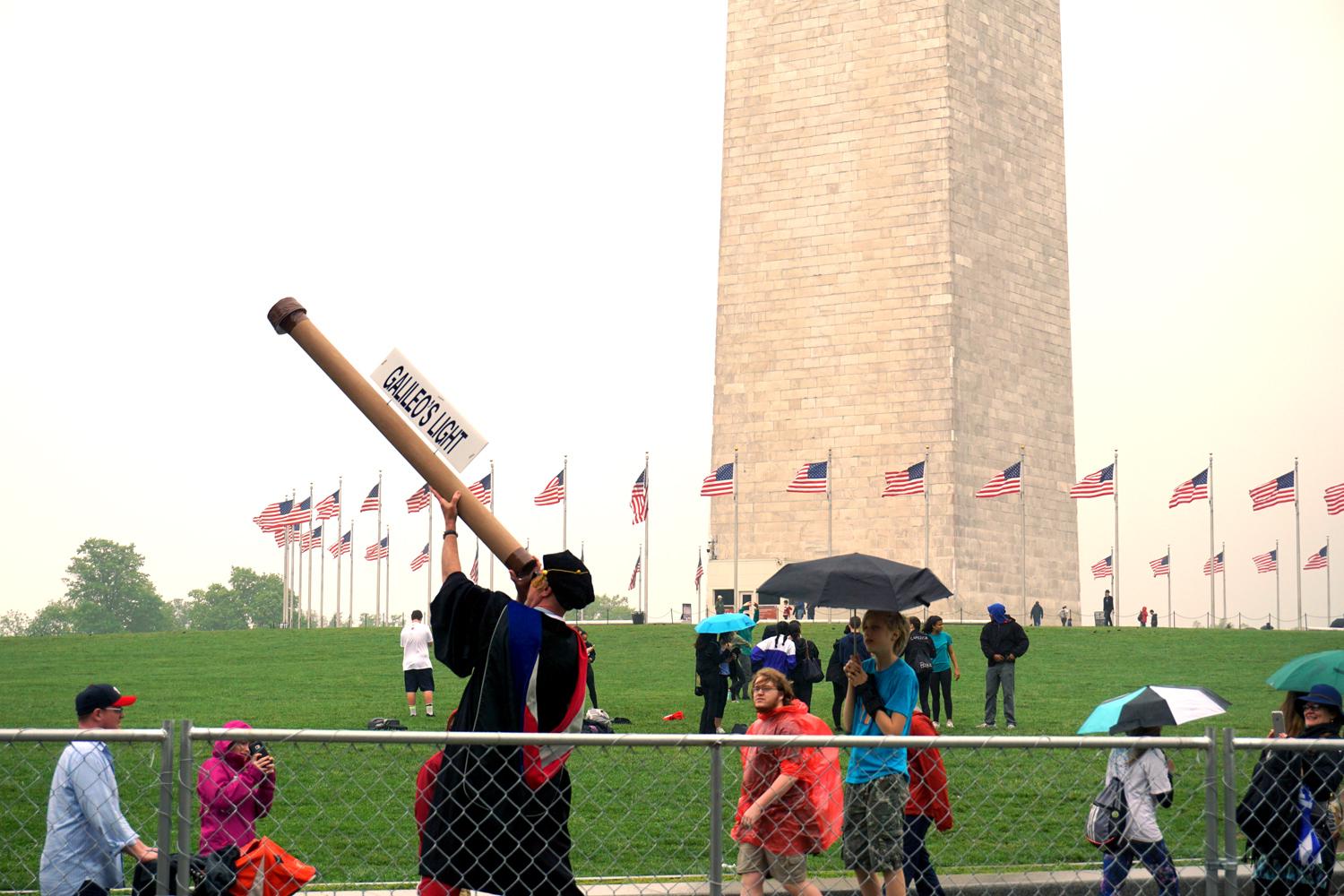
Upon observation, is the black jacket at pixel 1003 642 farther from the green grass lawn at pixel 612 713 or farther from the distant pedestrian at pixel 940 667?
the green grass lawn at pixel 612 713

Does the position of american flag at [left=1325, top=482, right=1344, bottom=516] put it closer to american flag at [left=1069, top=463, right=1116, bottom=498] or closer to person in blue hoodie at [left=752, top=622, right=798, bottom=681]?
american flag at [left=1069, top=463, right=1116, bottom=498]

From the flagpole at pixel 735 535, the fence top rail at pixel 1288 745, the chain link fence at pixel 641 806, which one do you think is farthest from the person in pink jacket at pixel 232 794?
the flagpole at pixel 735 535

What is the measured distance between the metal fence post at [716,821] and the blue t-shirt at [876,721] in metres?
2.11

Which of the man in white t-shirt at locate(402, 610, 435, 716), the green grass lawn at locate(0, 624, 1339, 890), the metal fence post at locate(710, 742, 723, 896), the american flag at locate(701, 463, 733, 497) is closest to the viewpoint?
the metal fence post at locate(710, 742, 723, 896)

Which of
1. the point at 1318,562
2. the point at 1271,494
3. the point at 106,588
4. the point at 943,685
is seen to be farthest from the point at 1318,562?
the point at 106,588

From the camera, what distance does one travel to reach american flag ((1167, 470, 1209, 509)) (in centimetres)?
4844

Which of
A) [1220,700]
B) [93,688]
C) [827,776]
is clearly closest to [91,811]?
[93,688]

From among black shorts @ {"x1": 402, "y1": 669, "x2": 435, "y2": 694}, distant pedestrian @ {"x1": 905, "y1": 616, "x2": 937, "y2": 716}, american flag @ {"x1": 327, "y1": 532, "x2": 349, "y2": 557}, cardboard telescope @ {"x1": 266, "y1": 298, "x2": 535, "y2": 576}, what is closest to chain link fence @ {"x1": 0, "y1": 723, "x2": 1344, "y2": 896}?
cardboard telescope @ {"x1": 266, "y1": 298, "x2": 535, "y2": 576}

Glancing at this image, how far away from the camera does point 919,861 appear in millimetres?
9312

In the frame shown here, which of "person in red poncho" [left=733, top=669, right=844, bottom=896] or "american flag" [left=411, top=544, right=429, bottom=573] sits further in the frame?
"american flag" [left=411, top=544, right=429, bottom=573]

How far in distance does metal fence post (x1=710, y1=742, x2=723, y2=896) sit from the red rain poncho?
1.62 m

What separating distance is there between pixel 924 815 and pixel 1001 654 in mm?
12912

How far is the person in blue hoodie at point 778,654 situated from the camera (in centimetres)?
1845

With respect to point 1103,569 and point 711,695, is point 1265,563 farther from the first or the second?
point 711,695
